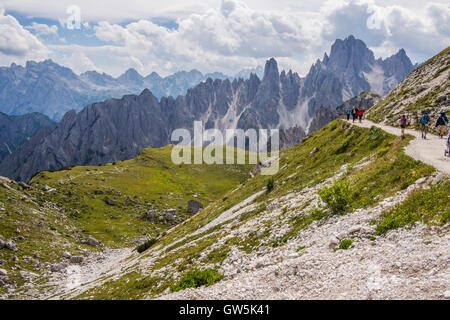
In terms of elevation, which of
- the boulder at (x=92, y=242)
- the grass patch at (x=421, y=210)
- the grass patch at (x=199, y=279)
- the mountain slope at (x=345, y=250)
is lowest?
the boulder at (x=92, y=242)

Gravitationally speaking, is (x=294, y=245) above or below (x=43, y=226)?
above

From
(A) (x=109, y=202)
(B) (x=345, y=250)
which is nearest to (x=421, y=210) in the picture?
(B) (x=345, y=250)

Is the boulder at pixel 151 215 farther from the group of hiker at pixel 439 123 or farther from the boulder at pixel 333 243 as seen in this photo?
the boulder at pixel 333 243

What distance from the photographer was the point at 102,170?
158 meters

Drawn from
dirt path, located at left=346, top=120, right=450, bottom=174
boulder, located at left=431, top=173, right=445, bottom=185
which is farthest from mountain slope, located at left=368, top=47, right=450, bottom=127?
boulder, located at left=431, top=173, right=445, bottom=185

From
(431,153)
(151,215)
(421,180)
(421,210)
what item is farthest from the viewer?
(151,215)

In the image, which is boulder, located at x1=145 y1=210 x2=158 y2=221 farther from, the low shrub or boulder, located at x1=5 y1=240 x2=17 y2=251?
the low shrub

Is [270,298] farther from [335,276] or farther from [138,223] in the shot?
[138,223]

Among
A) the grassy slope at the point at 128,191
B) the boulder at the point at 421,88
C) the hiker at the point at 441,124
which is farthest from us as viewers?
the grassy slope at the point at 128,191

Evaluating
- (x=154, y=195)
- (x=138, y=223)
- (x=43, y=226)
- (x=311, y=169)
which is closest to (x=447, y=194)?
(x=311, y=169)

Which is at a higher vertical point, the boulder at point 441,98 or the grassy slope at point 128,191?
the boulder at point 441,98

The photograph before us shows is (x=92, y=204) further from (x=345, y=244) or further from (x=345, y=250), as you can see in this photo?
(x=345, y=250)

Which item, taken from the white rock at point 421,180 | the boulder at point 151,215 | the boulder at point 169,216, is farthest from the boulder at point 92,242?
the white rock at point 421,180
